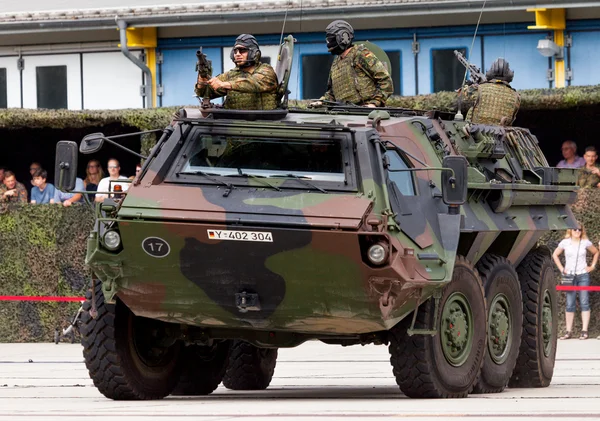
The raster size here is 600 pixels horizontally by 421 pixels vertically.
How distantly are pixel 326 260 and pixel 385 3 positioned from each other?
1295 cm

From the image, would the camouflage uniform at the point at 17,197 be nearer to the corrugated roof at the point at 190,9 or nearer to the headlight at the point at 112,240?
the corrugated roof at the point at 190,9

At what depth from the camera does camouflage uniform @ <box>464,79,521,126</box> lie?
15852mm

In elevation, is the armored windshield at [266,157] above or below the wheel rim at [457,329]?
above

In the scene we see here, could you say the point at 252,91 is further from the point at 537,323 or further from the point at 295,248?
the point at 537,323

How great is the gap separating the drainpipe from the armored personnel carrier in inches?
486

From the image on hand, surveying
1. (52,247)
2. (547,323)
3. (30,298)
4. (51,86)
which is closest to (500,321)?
(547,323)

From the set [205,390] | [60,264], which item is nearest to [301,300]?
[205,390]

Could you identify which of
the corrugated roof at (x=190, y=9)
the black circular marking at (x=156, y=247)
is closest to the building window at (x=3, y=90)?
the corrugated roof at (x=190, y=9)

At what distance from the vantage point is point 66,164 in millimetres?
11820

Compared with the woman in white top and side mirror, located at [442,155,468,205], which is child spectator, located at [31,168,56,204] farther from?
side mirror, located at [442,155,468,205]

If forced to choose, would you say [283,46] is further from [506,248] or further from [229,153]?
[506,248]

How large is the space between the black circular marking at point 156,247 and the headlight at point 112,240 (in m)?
0.22

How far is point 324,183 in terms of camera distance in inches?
464

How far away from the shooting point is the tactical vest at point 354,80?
1409 cm
